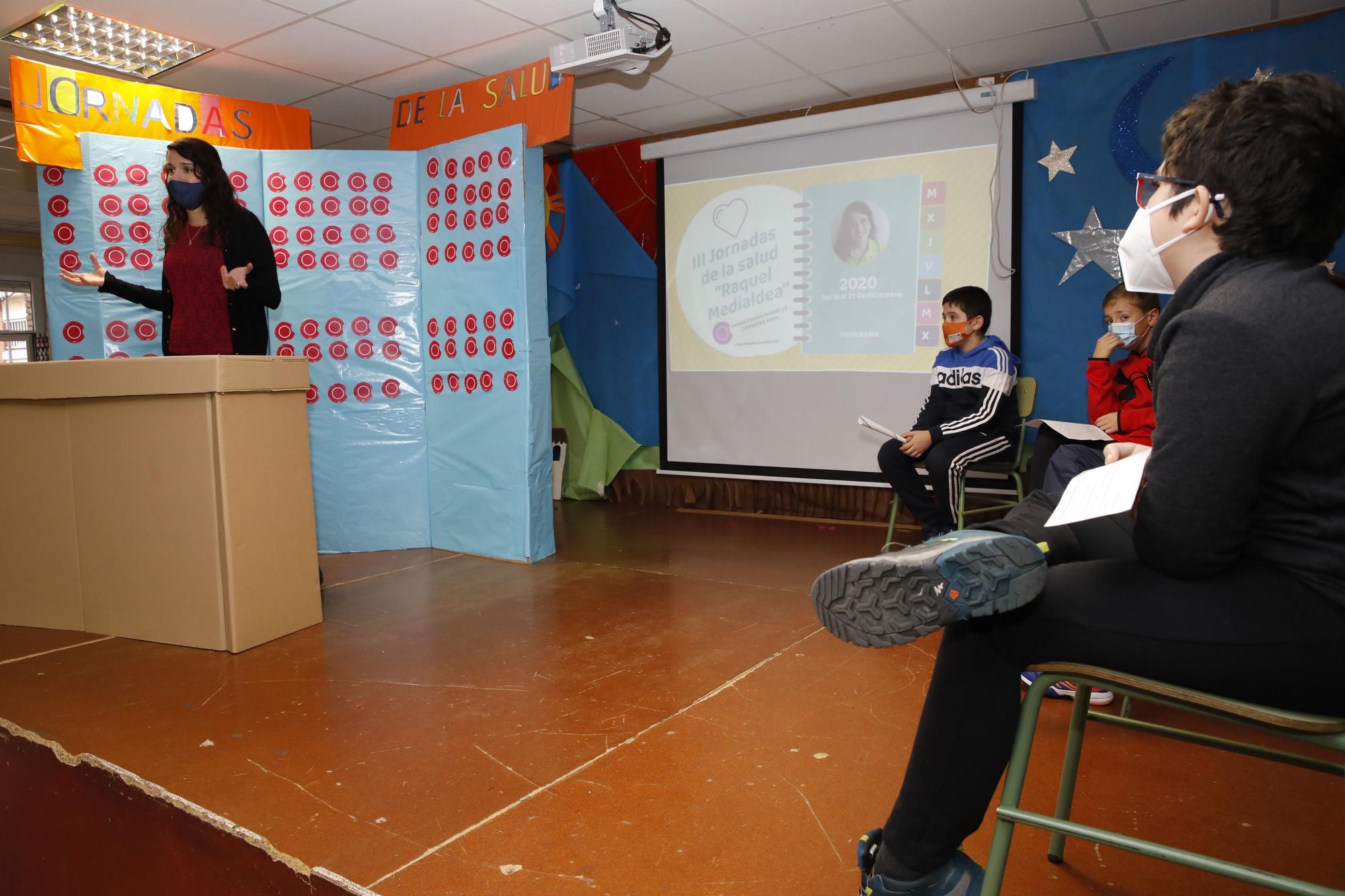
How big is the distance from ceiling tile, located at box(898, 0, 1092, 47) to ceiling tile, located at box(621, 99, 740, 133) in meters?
1.30

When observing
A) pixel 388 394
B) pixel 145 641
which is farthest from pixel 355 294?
pixel 145 641

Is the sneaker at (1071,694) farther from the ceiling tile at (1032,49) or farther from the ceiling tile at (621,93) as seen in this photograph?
the ceiling tile at (621,93)

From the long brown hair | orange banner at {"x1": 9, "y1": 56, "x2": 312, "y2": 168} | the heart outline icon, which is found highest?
orange banner at {"x1": 9, "y1": 56, "x2": 312, "y2": 168}

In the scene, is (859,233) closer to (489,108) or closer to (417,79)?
(489,108)

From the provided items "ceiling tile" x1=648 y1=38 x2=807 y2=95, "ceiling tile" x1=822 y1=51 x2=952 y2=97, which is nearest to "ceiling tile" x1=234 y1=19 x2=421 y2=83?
"ceiling tile" x1=648 y1=38 x2=807 y2=95

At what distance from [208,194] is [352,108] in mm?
1925

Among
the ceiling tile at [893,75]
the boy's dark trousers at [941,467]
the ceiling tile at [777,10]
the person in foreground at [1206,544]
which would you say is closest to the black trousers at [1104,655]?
the person in foreground at [1206,544]

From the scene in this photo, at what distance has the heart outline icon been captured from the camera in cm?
446

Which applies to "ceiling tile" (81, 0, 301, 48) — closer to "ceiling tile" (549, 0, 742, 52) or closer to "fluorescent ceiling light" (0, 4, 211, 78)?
"fluorescent ceiling light" (0, 4, 211, 78)

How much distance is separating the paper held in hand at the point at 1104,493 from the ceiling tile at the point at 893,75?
313cm

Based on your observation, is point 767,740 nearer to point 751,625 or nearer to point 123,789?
point 751,625

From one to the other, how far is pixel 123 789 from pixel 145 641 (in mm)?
1004

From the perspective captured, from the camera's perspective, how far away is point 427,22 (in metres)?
3.21

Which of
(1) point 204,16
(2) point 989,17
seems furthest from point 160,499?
(2) point 989,17
